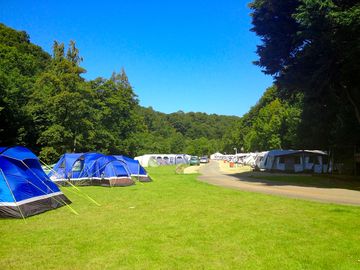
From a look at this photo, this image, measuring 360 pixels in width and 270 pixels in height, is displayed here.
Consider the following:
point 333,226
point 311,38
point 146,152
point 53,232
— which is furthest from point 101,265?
point 146,152

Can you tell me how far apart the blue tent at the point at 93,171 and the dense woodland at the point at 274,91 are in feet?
38.4

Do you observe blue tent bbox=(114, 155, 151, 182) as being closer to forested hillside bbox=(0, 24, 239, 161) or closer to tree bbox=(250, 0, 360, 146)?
tree bbox=(250, 0, 360, 146)

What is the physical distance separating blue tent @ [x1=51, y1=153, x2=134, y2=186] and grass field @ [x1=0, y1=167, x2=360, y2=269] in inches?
307

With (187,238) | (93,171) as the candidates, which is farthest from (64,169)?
(187,238)

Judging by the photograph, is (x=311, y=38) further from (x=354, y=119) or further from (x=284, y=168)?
(x=284, y=168)

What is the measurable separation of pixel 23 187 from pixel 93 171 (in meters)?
9.75

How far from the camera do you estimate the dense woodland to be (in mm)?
18984

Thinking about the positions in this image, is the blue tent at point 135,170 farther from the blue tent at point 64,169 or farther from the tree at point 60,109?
the tree at point 60,109

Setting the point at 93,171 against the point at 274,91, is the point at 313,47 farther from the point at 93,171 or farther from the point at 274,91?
the point at 274,91

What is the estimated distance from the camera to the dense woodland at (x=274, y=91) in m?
19.0

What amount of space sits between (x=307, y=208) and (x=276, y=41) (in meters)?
13.8

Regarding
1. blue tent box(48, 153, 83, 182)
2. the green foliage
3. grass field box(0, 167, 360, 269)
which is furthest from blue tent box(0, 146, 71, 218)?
the green foliage

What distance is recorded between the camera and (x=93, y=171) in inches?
797

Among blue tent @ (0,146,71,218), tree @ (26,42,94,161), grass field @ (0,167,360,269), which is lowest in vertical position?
grass field @ (0,167,360,269)
